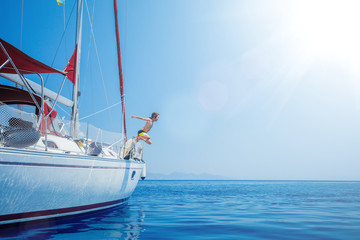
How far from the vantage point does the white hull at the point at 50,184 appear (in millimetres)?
4316

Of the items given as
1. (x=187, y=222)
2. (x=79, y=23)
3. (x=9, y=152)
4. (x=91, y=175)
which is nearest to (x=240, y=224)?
(x=187, y=222)

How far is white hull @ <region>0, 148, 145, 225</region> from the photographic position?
432 cm

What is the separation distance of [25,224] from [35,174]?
100 centimetres

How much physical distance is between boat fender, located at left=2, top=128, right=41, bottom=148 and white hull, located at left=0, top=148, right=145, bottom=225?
0.15 m

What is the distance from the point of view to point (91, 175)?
6047 mm

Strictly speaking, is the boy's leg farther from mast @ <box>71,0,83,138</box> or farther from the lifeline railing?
mast @ <box>71,0,83,138</box>

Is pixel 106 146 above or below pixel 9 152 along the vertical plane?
above

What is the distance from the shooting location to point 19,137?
4.48 metres

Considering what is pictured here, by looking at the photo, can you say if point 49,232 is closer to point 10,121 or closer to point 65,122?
point 10,121

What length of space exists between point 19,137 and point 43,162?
0.62m

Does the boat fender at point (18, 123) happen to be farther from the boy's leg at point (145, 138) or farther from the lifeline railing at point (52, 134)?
the boy's leg at point (145, 138)

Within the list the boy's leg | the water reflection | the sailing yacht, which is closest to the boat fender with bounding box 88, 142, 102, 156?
the sailing yacht

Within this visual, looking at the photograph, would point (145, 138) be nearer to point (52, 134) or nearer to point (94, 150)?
point (94, 150)

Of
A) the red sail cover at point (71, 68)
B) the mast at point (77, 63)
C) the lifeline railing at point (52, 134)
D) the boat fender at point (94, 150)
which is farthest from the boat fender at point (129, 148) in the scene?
the red sail cover at point (71, 68)
